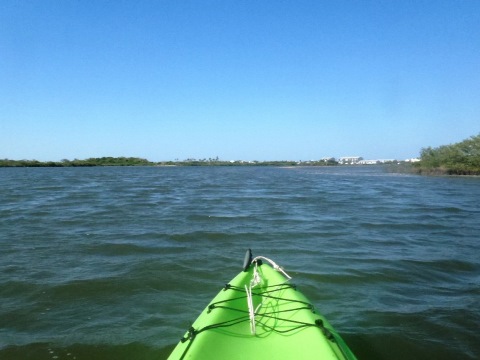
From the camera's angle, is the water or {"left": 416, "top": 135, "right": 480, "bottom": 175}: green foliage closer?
the water

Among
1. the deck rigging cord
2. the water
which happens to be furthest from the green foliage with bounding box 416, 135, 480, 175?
the deck rigging cord

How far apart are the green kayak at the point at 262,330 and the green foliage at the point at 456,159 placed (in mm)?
53895

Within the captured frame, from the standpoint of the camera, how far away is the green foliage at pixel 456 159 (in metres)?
48.9

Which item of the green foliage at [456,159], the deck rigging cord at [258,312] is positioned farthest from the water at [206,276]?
the green foliage at [456,159]

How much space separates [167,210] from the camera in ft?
65.2

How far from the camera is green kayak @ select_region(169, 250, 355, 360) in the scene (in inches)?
154

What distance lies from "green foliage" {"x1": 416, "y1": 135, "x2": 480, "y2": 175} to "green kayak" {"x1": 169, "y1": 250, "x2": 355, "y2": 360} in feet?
177

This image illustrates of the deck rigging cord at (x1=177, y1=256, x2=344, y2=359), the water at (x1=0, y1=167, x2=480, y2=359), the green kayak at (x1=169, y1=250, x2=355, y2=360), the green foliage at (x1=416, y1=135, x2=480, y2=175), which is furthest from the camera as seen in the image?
the green foliage at (x1=416, y1=135, x2=480, y2=175)

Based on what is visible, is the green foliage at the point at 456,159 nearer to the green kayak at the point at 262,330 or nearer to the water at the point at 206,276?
the water at the point at 206,276

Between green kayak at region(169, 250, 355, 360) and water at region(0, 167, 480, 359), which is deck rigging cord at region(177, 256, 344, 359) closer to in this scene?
green kayak at region(169, 250, 355, 360)

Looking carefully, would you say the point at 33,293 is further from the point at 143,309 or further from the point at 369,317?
the point at 369,317

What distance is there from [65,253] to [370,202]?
19.2 m

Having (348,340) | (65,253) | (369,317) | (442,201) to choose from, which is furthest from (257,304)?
(442,201)

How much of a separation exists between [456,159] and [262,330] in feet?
184
